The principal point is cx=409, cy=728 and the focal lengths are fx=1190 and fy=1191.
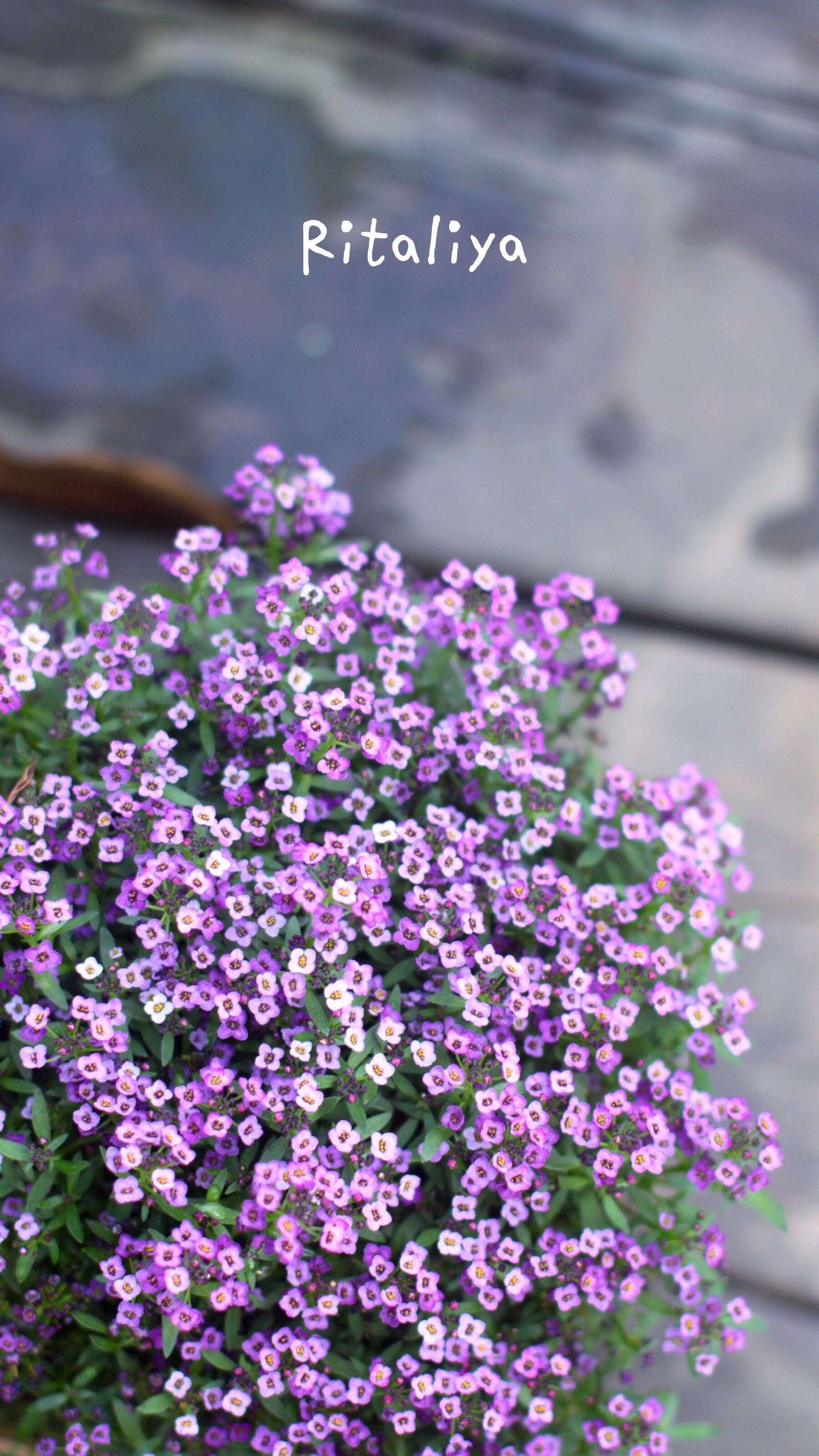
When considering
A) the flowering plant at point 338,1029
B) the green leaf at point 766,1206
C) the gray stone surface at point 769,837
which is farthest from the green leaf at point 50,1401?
the gray stone surface at point 769,837

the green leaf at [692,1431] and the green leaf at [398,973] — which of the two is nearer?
the green leaf at [398,973]

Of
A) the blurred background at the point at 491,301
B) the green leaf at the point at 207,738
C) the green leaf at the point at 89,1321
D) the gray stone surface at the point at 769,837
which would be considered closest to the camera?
the green leaf at the point at 89,1321

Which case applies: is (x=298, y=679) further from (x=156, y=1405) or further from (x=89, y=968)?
(x=156, y=1405)

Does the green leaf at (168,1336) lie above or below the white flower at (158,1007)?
below

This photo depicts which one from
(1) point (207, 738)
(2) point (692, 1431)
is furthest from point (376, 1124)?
(2) point (692, 1431)

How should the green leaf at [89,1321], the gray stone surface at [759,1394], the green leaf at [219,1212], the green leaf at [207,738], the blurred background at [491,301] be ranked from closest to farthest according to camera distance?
the green leaf at [219,1212]
the green leaf at [89,1321]
the green leaf at [207,738]
the gray stone surface at [759,1394]
the blurred background at [491,301]

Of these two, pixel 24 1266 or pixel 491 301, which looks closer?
pixel 24 1266

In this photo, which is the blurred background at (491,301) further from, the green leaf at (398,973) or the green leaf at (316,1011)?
the green leaf at (316,1011)

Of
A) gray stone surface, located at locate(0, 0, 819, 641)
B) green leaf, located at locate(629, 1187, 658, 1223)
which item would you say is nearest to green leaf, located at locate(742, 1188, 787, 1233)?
green leaf, located at locate(629, 1187, 658, 1223)
